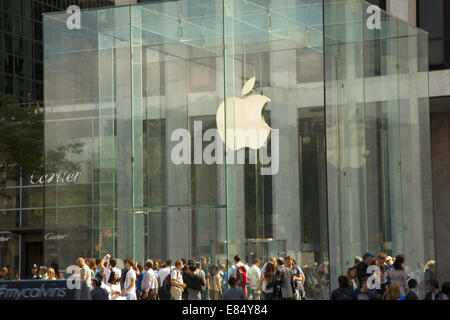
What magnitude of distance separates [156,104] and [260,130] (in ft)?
9.08

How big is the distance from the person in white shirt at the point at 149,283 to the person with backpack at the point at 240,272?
6.30 feet

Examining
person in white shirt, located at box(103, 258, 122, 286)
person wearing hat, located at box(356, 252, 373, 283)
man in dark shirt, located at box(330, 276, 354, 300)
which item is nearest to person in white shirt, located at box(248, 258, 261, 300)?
person wearing hat, located at box(356, 252, 373, 283)

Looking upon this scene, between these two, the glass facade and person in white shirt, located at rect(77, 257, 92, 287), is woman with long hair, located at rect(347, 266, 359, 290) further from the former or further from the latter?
person in white shirt, located at rect(77, 257, 92, 287)

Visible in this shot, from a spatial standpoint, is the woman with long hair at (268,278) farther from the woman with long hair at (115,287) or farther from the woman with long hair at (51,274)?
the woman with long hair at (51,274)

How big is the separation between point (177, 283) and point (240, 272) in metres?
1.59

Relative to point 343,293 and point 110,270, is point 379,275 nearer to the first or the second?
point 343,293

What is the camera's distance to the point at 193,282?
62.5 ft

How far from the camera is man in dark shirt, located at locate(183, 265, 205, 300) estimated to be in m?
19.1

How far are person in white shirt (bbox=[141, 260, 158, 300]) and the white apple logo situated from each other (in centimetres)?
330

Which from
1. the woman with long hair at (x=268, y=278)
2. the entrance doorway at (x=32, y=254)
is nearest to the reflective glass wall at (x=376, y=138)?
the woman with long hair at (x=268, y=278)

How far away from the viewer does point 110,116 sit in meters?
21.9

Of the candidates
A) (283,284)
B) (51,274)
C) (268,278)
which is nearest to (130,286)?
(51,274)

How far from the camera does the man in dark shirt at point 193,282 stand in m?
19.1

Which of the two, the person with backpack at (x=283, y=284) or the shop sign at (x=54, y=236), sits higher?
the shop sign at (x=54, y=236)
